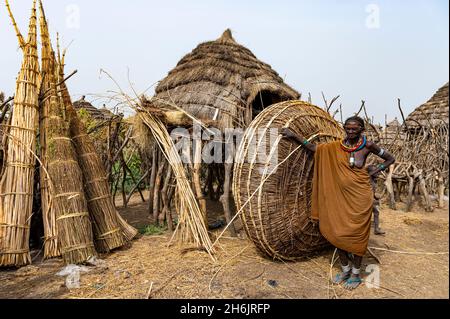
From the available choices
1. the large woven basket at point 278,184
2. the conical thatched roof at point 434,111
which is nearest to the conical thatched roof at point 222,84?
the large woven basket at point 278,184

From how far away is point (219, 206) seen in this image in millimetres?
7434

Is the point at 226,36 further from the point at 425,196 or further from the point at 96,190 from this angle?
the point at 425,196

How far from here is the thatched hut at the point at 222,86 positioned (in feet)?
16.9

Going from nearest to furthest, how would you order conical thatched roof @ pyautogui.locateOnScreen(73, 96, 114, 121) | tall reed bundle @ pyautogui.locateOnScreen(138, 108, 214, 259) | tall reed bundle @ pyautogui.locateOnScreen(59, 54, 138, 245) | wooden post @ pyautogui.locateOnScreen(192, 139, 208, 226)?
tall reed bundle @ pyautogui.locateOnScreen(59, 54, 138, 245), tall reed bundle @ pyautogui.locateOnScreen(138, 108, 214, 259), wooden post @ pyautogui.locateOnScreen(192, 139, 208, 226), conical thatched roof @ pyautogui.locateOnScreen(73, 96, 114, 121)

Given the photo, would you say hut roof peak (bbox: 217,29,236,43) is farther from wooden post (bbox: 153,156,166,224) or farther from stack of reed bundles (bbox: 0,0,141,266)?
stack of reed bundles (bbox: 0,0,141,266)

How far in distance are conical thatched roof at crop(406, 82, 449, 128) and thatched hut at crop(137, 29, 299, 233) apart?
629 centimetres

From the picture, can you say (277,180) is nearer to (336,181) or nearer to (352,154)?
(336,181)

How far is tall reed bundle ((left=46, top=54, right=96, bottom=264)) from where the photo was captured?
11.6ft

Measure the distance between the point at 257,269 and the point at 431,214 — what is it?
5.17 metres

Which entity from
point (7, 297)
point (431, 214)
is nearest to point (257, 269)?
point (7, 297)

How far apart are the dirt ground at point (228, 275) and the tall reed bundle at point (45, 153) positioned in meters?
0.24

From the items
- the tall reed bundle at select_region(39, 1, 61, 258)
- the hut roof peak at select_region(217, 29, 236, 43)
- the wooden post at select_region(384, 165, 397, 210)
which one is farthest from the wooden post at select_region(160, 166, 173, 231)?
the wooden post at select_region(384, 165, 397, 210)

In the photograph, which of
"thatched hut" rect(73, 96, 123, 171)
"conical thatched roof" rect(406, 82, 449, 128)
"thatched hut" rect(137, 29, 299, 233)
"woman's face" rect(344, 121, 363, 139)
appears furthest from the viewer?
"conical thatched roof" rect(406, 82, 449, 128)
